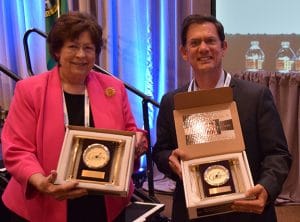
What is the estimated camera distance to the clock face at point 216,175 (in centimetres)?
149

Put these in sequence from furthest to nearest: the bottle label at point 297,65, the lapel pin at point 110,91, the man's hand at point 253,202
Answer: the bottle label at point 297,65 → the lapel pin at point 110,91 → the man's hand at point 253,202

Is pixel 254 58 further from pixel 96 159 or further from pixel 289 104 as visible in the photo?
pixel 96 159

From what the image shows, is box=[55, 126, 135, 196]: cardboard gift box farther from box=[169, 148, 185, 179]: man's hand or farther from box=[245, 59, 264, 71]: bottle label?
box=[245, 59, 264, 71]: bottle label

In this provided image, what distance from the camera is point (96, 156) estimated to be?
1602 millimetres

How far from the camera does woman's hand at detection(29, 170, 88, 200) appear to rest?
151cm

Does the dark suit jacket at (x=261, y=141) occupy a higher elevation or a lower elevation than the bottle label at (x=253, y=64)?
lower

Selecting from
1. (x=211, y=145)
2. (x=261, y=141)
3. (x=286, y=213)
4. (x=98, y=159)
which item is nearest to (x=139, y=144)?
(x=98, y=159)

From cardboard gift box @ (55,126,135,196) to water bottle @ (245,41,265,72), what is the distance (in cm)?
240

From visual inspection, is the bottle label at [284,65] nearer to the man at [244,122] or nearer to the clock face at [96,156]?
the man at [244,122]

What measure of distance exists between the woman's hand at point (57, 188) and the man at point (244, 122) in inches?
13.4

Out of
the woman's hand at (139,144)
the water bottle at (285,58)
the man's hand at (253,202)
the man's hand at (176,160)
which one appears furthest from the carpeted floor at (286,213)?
the man's hand at (253,202)

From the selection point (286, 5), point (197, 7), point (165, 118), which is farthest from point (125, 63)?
point (165, 118)

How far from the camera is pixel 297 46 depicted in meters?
3.98

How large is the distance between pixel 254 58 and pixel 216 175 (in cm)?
261
